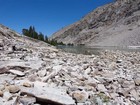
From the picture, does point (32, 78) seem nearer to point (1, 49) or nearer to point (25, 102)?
point (25, 102)

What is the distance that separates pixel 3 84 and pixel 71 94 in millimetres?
2501

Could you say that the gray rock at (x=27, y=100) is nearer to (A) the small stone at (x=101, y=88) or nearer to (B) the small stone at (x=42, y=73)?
(B) the small stone at (x=42, y=73)

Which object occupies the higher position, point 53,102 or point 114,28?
point 114,28

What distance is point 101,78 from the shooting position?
11391 mm

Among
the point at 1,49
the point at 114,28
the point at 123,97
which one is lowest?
the point at 123,97

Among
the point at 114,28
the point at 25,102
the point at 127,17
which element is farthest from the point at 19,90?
the point at 127,17

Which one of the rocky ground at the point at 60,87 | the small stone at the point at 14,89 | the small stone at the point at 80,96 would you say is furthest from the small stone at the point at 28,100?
the small stone at the point at 80,96

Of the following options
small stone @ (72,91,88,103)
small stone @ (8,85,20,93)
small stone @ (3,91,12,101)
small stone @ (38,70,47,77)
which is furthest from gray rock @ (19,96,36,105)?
small stone @ (38,70,47,77)

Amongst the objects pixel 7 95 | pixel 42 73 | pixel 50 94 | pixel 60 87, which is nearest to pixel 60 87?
pixel 60 87

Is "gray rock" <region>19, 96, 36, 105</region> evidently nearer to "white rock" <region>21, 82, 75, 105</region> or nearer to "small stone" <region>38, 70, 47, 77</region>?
"white rock" <region>21, 82, 75, 105</region>

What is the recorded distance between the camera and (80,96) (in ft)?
27.9

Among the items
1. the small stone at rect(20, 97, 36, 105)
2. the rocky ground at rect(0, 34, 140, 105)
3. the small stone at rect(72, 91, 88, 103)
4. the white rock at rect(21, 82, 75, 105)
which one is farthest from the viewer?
the small stone at rect(72, 91, 88, 103)

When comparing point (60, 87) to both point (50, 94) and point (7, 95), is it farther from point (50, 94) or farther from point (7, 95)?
point (7, 95)

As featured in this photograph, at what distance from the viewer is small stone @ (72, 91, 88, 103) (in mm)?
8371
